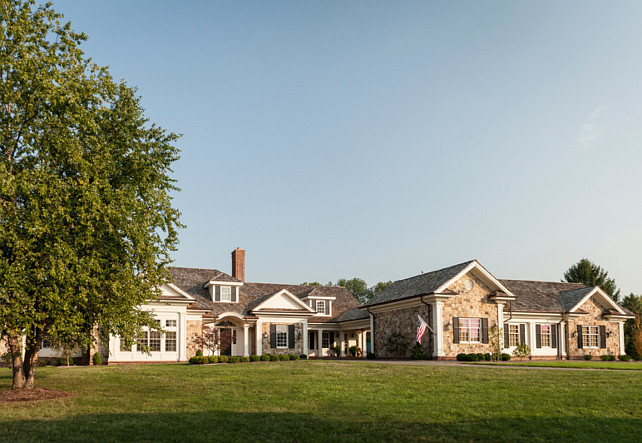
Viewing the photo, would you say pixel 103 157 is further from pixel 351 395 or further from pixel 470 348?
pixel 470 348

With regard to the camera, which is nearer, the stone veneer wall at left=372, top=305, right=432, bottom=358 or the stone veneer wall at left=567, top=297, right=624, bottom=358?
the stone veneer wall at left=372, top=305, right=432, bottom=358

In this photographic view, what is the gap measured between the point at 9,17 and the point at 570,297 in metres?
37.3

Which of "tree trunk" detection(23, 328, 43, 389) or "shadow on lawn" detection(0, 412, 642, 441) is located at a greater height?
"tree trunk" detection(23, 328, 43, 389)

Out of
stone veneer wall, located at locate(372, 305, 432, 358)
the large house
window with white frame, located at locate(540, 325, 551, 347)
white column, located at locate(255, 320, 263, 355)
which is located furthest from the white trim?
white column, located at locate(255, 320, 263, 355)

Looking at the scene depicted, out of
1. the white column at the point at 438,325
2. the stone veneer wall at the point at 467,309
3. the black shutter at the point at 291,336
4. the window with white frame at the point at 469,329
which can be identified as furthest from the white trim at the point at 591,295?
the black shutter at the point at 291,336

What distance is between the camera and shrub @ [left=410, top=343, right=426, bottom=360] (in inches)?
1278

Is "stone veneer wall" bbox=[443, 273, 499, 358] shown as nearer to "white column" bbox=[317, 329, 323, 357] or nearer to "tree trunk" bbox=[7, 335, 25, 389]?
"white column" bbox=[317, 329, 323, 357]

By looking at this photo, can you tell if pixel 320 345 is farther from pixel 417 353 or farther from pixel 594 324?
pixel 594 324

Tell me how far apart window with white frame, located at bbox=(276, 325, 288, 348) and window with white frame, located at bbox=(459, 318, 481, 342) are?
13.1 meters

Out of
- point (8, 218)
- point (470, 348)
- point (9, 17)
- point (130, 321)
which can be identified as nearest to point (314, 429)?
point (130, 321)

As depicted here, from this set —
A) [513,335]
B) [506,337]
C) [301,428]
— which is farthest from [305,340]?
[301,428]

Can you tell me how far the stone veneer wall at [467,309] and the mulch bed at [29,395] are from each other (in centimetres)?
2158

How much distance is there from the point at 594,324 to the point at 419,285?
13.8 m

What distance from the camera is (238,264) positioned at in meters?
46.3
